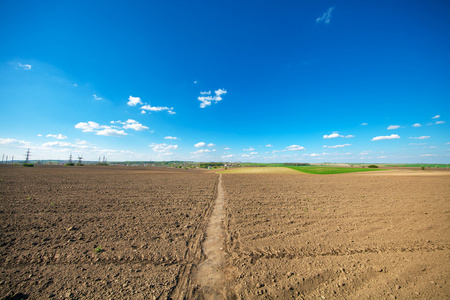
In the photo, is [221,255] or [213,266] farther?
[221,255]

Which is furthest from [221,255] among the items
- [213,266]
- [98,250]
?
[98,250]

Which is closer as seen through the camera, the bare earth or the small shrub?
the bare earth

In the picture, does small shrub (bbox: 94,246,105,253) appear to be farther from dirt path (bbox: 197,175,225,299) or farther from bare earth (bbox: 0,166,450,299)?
dirt path (bbox: 197,175,225,299)

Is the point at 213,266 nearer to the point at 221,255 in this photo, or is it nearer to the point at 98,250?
the point at 221,255

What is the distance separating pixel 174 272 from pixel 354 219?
10959 mm

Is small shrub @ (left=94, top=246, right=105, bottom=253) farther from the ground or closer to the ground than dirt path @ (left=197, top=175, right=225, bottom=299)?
farther from the ground

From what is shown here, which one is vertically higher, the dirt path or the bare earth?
the bare earth

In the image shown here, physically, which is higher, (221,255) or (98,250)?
(98,250)

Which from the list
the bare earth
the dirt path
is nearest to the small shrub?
the bare earth

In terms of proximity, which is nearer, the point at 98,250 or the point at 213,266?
the point at 213,266

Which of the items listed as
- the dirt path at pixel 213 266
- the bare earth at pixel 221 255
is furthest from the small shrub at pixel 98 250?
the dirt path at pixel 213 266

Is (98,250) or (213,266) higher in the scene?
(98,250)

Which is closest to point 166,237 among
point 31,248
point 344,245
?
point 31,248

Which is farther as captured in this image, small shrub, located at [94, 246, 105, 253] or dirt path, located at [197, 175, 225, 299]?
small shrub, located at [94, 246, 105, 253]
